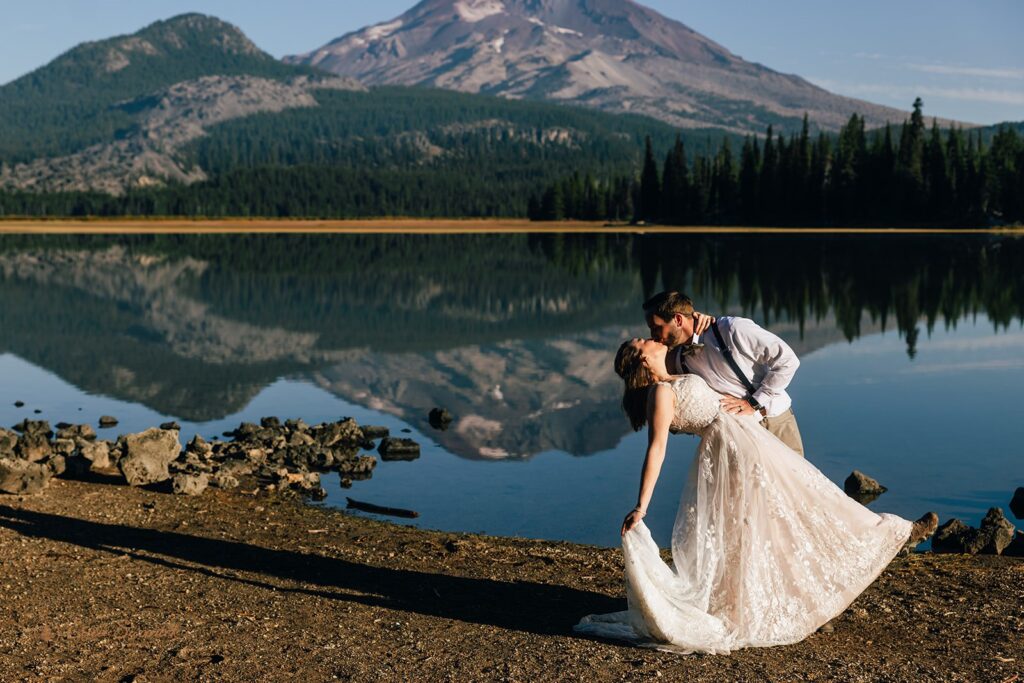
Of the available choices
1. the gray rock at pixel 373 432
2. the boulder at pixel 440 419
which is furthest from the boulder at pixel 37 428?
the boulder at pixel 440 419

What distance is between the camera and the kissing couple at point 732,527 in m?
9.20

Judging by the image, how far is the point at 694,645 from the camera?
9172 millimetres

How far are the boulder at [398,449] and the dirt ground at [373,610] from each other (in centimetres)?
512

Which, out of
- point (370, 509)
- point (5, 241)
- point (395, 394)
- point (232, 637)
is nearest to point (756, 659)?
point (232, 637)

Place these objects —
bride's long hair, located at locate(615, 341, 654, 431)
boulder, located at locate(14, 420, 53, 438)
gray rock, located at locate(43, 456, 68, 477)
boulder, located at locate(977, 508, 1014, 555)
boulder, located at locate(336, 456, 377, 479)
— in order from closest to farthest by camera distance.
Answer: bride's long hair, located at locate(615, 341, 654, 431)
boulder, located at locate(977, 508, 1014, 555)
gray rock, located at locate(43, 456, 68, 477)
boulder, located at locate(336, 456, 377, 479)
boulder, located at locate(14, 420, 53, 438)

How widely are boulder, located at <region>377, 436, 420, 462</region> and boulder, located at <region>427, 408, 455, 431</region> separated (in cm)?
239

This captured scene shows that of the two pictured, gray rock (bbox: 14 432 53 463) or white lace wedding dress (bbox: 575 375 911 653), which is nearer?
white lace wedding dress (bbox: 575 375 911 653)

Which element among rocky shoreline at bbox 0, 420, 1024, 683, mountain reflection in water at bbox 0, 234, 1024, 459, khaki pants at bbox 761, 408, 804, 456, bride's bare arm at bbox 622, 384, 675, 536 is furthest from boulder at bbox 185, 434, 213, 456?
bride's bare arm at bbox 622, 384, 675, 536

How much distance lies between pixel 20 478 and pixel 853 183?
420ft

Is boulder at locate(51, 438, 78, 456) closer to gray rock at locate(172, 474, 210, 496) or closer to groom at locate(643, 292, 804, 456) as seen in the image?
gray rock at locate(172, 474, 210, 496)

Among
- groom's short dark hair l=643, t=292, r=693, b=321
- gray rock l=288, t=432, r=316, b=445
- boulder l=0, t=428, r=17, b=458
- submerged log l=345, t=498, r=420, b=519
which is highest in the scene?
groom's short dark hair l=643, t=292, r=693, b=321

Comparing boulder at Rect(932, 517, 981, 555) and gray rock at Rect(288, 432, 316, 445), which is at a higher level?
boulder at Rect(932, 517, 981, 555)

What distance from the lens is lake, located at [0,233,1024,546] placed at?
1802 centimetres

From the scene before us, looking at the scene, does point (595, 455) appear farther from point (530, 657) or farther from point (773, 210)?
point (773, 210)
